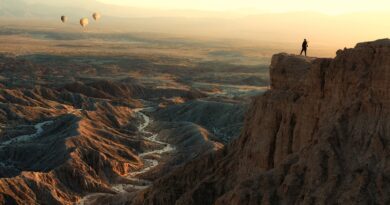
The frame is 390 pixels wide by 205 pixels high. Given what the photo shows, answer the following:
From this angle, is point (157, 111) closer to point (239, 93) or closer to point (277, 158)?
point (239, 93)

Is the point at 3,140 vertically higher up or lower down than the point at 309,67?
lower down

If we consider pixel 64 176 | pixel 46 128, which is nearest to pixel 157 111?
pixel 46 128

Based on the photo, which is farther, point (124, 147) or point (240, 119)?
point (240, 119)

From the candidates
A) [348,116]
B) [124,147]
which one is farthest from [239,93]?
[348,116]

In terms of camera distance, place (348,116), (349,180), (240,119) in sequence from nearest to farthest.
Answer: (349,180) < (348,116) < (240,119)

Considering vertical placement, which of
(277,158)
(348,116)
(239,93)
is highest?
(348,116)

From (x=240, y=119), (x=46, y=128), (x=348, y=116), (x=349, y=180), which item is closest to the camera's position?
(x=349, y=180)
